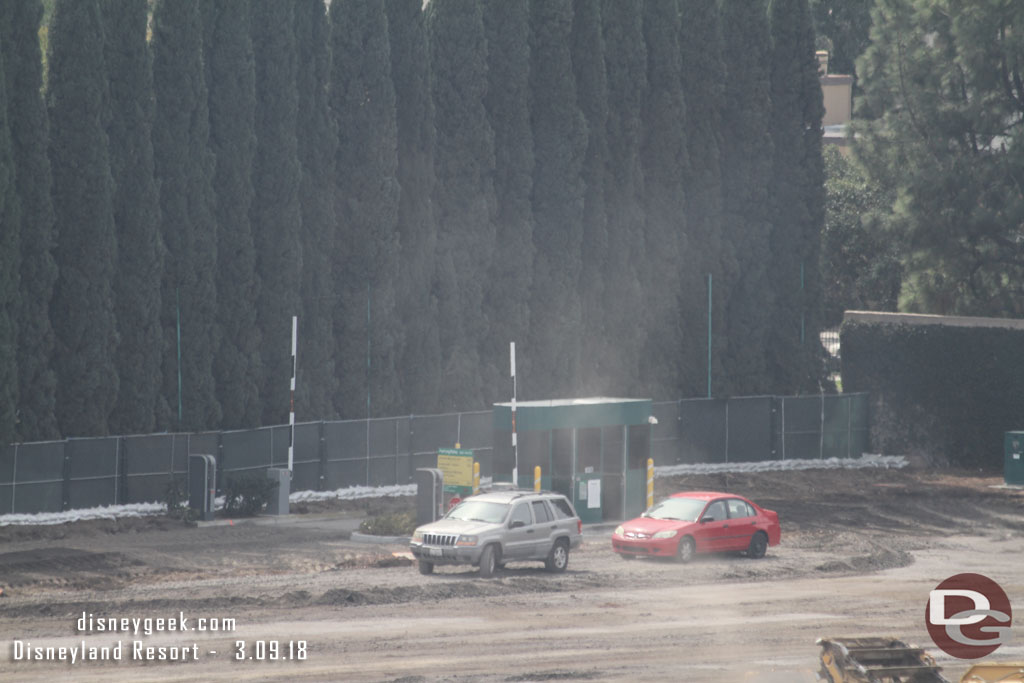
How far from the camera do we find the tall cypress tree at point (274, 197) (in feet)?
123

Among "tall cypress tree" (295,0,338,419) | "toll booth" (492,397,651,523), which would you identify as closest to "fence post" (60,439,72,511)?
"tall cypress tree" (295,0,338,419)

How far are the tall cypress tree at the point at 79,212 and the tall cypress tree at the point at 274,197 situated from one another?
5309 millimetres

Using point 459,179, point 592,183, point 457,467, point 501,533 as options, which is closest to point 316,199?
point 459,179

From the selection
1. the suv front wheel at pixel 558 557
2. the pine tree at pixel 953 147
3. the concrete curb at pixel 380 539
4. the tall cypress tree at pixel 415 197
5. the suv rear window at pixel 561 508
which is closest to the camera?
the suv front wheel at pixel 558 557

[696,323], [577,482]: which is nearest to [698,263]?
[696,323]

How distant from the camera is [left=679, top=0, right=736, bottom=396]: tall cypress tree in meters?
47.7

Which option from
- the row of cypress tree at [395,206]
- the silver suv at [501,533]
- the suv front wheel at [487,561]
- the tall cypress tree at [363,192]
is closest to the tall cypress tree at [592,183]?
the row of cypress tree at [395,206]

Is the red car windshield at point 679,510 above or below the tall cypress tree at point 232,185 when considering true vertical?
below

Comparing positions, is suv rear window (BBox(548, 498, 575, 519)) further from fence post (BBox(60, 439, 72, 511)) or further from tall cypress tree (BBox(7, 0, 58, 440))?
tall cypress tree (BBox(7, 0, 58, 440))

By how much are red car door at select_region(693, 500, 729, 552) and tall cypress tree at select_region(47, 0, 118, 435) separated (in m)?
14.6

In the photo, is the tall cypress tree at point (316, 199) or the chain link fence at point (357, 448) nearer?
the chain link fence at point (357, 448)

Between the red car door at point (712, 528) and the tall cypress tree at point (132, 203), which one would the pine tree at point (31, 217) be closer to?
the tall cypress tree at point (132, 203)

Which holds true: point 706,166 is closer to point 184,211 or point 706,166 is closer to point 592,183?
point 592,183

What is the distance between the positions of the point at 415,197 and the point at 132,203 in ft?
31.6
